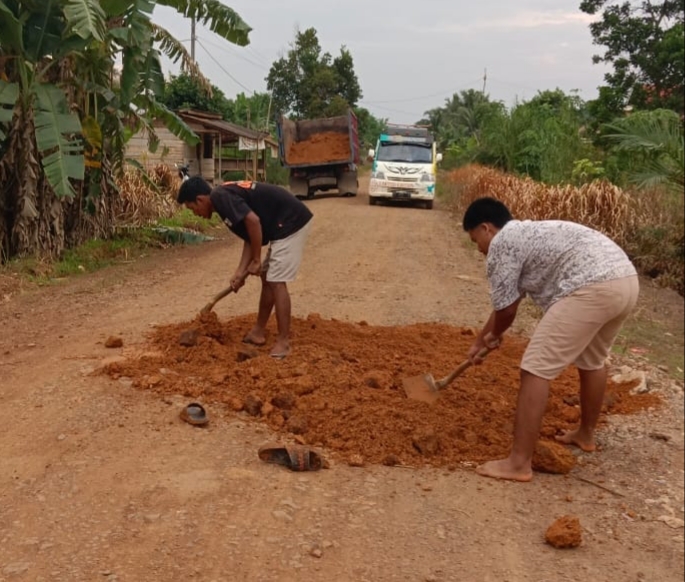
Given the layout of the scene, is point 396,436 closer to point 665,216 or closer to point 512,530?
point 512,530

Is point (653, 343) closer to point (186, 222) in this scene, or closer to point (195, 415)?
point (195, 415)

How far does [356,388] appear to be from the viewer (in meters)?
5.15

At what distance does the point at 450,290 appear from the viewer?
9.32m

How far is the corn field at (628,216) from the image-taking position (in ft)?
38.6

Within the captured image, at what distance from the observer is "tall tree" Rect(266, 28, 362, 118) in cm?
4169

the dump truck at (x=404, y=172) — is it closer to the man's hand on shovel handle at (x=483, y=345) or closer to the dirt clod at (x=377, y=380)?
the dirt clod at (x=377, y=380)

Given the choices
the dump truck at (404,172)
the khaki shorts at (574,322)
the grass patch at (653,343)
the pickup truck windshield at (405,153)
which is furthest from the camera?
the pickup truck windshield at (405,153)

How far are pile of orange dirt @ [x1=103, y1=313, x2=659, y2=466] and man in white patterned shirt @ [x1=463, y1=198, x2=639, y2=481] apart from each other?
48 centimetres

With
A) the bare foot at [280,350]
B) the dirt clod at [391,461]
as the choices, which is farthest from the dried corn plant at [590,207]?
the dirt clod at [391,461]

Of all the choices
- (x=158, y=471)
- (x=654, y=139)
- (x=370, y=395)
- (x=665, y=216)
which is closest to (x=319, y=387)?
(x=370, y=395)

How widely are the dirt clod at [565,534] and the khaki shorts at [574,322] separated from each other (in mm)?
803

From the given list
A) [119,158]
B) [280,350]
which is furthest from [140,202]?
[280,350]

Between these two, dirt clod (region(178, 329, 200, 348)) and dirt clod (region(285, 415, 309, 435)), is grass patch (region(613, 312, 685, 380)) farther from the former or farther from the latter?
dirt clod (region(178, 329, 200, 348))

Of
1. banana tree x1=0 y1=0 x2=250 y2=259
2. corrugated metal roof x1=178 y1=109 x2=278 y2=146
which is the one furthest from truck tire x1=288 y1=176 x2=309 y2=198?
banana tree x1=0 y1=0 x2=250 y2=259
